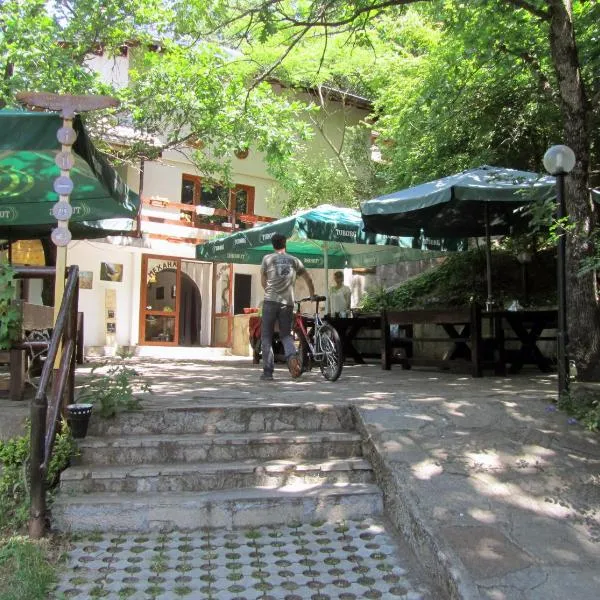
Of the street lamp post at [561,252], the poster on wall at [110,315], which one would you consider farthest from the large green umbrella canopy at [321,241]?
the poster on wall at [110,315]

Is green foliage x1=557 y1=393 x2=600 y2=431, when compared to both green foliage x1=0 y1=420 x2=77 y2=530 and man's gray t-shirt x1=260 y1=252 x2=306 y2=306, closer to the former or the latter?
man's gray t-shirt x1=260 y1=252 x2=306 y2=306

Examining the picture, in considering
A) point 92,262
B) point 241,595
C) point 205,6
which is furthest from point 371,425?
point 92,262

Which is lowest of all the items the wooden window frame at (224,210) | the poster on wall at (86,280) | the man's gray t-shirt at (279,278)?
the man's gray t-shirt at (279,278)

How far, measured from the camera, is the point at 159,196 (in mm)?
15477

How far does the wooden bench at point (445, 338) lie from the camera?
6.81m

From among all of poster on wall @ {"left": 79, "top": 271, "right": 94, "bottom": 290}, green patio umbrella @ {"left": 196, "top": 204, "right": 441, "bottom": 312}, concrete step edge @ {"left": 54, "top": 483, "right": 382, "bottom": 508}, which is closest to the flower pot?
concrete step edge @ {"left": 54, "top": 483, "right": 382, "bottom": 508}

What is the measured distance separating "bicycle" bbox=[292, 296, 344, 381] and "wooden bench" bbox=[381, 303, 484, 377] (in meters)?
1.14

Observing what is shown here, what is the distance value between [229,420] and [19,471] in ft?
4.55

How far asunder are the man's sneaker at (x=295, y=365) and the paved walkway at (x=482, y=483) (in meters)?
1.08

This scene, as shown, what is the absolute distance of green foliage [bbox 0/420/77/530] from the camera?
333cm

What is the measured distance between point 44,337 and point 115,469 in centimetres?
172

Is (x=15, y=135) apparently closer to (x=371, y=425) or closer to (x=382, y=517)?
(x=371, y=425)

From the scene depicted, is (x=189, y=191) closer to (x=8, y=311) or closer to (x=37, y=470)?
(x=8, y=311)

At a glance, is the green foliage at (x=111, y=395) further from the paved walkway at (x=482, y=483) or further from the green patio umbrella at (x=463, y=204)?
the green patio umbrella at (x=463, y=204)
